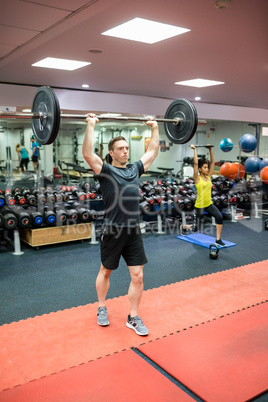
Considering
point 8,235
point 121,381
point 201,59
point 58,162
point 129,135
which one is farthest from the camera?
point 129,135

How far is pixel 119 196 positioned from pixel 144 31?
4.74 feet

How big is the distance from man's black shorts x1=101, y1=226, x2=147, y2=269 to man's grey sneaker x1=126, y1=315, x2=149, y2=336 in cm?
42

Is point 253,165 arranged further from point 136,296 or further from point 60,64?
point 136,296

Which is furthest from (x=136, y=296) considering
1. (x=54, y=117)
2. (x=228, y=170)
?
(x=228, y=170)

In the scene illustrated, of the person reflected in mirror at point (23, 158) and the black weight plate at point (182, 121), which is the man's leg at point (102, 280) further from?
the person reflected in mirror at point (23, 158)

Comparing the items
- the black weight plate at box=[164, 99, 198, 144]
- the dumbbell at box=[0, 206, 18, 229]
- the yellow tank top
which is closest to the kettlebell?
the yellow tank top

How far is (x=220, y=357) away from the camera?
227cm

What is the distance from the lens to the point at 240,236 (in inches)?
227

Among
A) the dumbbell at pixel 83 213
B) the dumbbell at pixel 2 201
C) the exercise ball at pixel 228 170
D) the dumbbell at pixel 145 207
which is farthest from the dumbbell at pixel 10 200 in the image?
the exercise ball at pixel 228 170

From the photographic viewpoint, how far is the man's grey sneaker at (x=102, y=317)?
2637 mm

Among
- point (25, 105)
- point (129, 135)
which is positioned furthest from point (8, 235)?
point (129, 135)

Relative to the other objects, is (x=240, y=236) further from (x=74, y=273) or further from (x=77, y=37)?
(x=77, y=37)

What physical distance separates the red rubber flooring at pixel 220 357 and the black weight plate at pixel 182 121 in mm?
1528

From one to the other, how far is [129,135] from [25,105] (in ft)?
16.9
